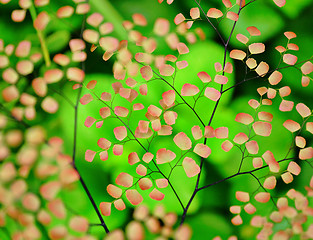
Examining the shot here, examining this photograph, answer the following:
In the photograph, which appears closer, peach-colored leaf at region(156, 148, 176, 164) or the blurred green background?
peach-colored leaf at region(156, 148, 176, 164)

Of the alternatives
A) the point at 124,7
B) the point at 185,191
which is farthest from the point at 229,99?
the point at 124,7

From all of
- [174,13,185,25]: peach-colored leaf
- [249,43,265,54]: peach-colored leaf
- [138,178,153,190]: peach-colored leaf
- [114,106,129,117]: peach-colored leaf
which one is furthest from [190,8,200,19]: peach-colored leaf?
[138,178,153,190]: peach-colored leaf

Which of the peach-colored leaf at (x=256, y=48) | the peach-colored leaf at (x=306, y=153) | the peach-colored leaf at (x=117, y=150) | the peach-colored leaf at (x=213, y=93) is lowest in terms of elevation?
the peach-colored leaf at (x=306, y=153)

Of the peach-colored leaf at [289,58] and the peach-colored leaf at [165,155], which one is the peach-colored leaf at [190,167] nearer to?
the peach-colored leaf at [165,155]

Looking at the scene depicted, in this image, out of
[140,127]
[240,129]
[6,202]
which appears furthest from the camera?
[240,129]

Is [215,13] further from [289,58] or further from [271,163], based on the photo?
[271,163]

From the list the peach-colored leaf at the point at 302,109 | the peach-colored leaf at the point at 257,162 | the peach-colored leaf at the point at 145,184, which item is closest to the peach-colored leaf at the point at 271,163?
the peach-colored leaf at the point at 257,162

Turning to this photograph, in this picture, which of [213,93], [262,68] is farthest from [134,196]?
[262,68]

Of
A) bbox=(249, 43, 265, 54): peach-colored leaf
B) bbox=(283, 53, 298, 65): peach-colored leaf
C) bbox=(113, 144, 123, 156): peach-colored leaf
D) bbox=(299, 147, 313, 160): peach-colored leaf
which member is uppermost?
bbox=(249, 43, 265, 54): peach-colored leaf

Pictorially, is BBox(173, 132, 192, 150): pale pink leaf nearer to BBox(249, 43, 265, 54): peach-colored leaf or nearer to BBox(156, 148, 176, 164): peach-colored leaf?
BBox(156, 148, 176, 164): peach-colored leaf

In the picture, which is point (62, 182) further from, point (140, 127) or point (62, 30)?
point (62, 30)

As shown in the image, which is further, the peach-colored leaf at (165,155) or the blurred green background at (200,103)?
the blurred green background at (200,103)
